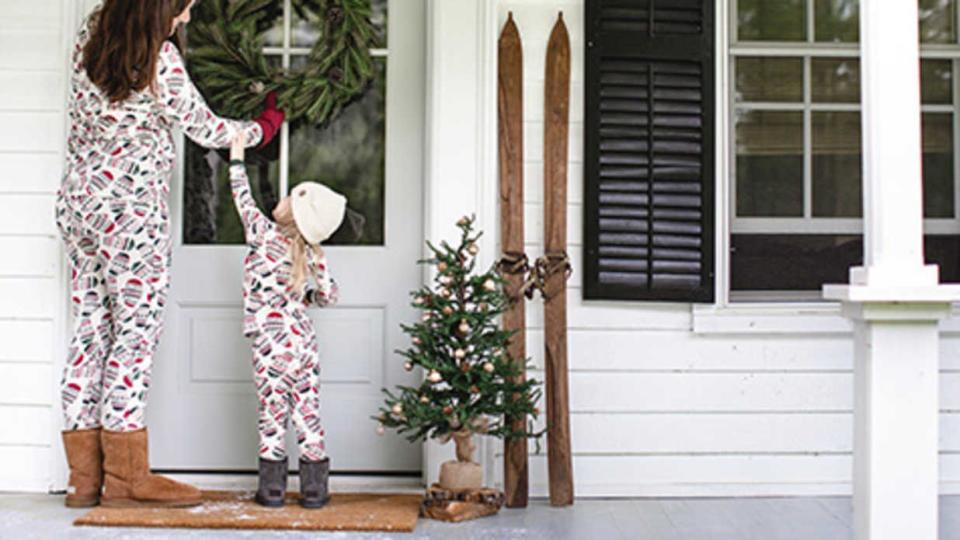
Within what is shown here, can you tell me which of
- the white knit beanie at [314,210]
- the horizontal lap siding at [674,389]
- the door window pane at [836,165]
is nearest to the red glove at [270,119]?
the white knit beanie at [314,210]

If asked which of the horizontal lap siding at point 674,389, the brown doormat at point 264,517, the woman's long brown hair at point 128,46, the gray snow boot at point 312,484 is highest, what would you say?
the woman's long brown hair at point 128,46

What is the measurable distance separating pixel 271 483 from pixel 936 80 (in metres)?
2.83

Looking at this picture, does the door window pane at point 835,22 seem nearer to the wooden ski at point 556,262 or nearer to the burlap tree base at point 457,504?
the wooden ski at point 556,262

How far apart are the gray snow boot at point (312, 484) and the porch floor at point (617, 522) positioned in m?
0.21

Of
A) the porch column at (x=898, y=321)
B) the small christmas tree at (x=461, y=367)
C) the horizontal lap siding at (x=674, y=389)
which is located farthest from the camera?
the horizontal lap siding at (x=674, y=389)

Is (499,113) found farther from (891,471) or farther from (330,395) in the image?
(891,471)

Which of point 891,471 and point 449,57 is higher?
point 449,57

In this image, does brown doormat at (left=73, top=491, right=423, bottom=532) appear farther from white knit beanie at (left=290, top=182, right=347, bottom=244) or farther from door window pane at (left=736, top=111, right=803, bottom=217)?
door window pane at (left=736, top=111, right=803, bottom=217)

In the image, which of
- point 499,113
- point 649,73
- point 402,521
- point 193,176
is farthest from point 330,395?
point 649,73

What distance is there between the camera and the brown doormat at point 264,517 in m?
2.94

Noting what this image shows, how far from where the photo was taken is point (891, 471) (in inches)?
92.3

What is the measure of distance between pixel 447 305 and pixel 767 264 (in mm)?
1264

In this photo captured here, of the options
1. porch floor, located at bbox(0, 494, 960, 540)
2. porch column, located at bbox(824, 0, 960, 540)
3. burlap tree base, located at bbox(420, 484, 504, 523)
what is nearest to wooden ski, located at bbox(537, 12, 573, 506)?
porch floor, located at bbox(0, 494, 960, 540)

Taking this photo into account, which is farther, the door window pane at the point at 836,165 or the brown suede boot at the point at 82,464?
the door window pane at the point at 836,165
